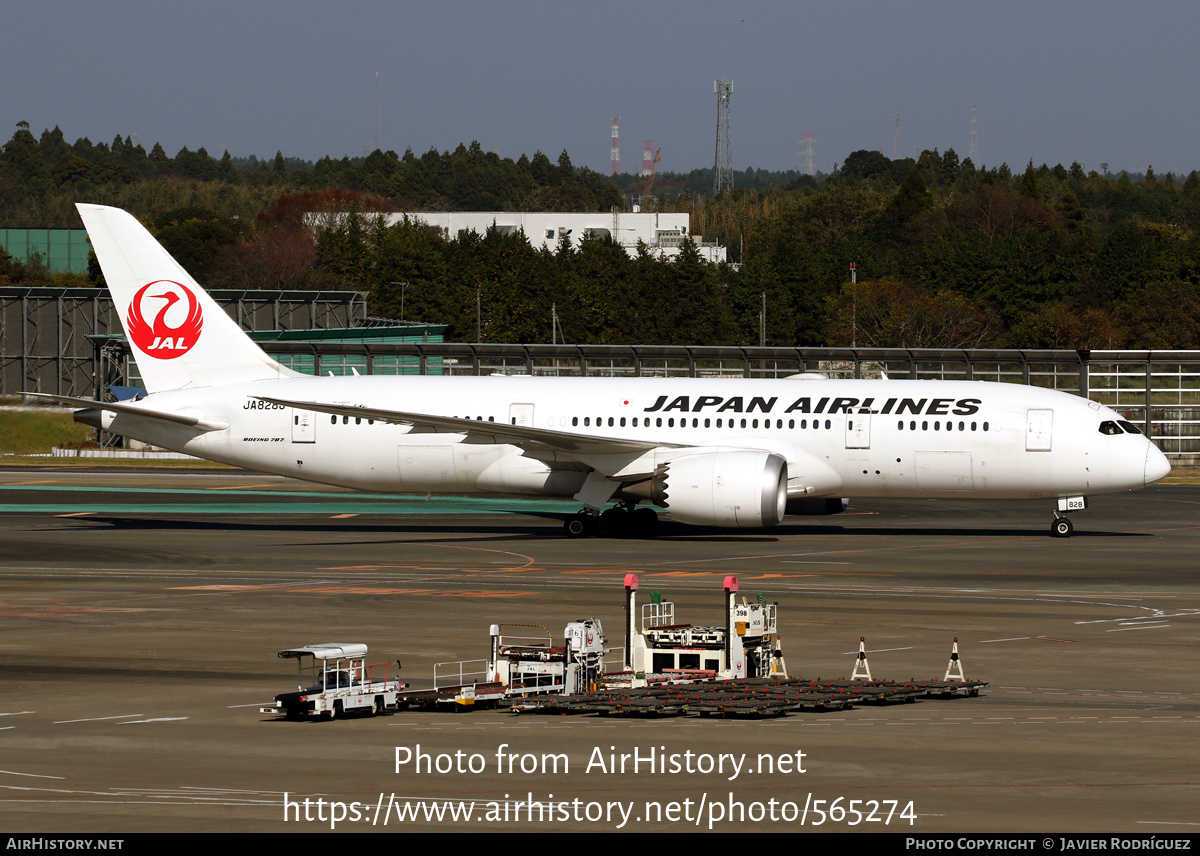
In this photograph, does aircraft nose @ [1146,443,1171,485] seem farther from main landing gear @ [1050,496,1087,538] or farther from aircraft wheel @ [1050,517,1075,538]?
aircraft wheel @ [1050,517,1075,538]

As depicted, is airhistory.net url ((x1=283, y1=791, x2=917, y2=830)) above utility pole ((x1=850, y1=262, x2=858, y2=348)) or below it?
below

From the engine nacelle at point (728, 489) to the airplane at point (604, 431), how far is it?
1.7 inches

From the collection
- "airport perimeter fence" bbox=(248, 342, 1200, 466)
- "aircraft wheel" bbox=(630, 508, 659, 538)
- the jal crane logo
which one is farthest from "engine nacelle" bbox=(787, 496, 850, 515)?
"airport perimeter fence" bbox=(248, 342, 1200, 466)

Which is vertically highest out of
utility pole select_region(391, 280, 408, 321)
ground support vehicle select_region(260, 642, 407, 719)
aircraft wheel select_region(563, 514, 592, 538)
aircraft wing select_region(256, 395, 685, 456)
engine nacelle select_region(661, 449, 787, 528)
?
utility pole select_region(391, 280, 408, 321)

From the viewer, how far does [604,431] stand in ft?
129

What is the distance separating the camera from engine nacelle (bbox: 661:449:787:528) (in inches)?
1403

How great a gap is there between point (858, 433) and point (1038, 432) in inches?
193

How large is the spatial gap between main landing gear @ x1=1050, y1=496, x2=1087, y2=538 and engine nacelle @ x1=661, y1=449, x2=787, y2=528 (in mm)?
8818

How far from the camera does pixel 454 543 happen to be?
38.2 meters

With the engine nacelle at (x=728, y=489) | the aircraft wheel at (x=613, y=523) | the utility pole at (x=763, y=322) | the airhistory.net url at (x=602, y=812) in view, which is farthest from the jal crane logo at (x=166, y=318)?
the utility pole at (x=763, y=322)

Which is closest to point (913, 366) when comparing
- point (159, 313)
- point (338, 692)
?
point (159, 313)

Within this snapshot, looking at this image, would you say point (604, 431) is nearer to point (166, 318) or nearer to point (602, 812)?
point (166, 318)

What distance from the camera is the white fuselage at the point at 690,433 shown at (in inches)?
1483
